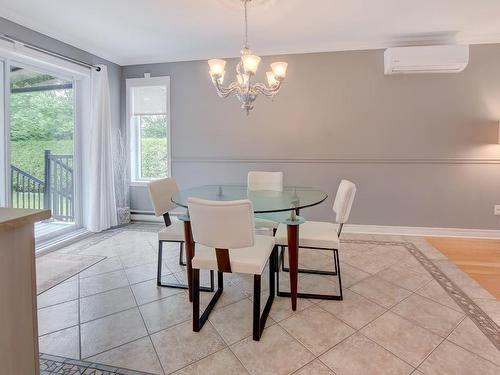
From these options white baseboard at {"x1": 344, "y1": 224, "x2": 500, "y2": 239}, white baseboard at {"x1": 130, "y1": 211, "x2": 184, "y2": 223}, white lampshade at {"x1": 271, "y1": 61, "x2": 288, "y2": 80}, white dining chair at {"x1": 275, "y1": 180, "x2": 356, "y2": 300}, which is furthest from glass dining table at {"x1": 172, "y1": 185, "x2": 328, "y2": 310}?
white baseboard at {"x1": 130, "y1": 211, "x2": 184, "y2": 223}

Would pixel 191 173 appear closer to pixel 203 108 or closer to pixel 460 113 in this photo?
pixel 203 108

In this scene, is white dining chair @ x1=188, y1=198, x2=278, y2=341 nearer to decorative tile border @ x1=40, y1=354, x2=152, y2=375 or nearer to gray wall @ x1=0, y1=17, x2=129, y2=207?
decorative tile border @ x1=40, y1=354, x2=152, y2=375

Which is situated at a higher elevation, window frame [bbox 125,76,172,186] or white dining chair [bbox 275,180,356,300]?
window frame [bbox 125,76,172,186]

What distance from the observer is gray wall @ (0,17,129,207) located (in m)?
2.91

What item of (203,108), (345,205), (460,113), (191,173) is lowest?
(345,205)

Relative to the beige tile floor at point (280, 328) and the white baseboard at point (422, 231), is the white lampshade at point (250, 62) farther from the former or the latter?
the white baseboard at point (422, 231)

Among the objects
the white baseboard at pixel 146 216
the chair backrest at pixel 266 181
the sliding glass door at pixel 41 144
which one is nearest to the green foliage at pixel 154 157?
the white baseboard at pixel 146 216

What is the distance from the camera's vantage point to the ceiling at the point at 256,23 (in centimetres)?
276

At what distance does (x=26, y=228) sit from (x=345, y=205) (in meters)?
1.98

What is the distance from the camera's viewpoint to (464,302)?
2.18m

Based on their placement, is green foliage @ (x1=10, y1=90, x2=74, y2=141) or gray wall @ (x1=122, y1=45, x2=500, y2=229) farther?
gray wall @ (x1=122, y1=45, x2=500, y2=229)

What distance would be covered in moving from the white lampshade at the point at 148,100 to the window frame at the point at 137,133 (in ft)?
0.18

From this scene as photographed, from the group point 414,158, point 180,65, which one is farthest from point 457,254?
point 180,65

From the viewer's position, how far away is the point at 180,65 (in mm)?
4270
